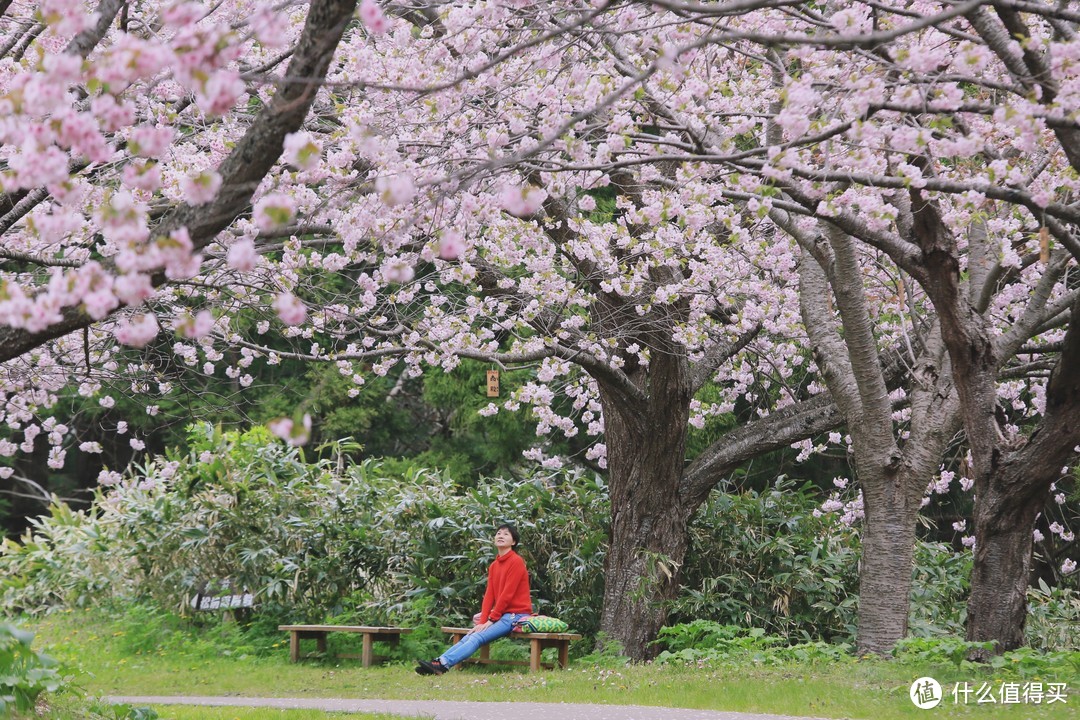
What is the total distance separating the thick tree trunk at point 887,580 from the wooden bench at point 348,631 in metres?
3.96

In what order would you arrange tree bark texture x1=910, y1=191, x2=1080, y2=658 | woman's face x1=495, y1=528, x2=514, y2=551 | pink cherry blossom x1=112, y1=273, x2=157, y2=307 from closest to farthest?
pink cherry blossom x1=112, y1=273, x2=157, y2=307, tree bark texture x1=910, y1=191, x2=1080, y2=658, woman's face x1=495, y1=528, x2=514, y2=551

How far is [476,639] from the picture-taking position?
7945mm

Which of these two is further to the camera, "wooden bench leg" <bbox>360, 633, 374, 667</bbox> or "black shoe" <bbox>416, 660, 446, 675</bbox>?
"wooden bench leg" <bbox>360, 633, 374, 667</bbox>

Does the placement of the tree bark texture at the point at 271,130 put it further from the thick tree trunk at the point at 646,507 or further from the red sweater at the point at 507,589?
the thick tree trunk at the point at 646,507

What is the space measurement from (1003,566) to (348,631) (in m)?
5.39

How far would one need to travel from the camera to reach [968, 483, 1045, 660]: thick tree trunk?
6.88 meters

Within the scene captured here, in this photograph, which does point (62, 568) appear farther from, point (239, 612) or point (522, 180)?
point (522, 180)

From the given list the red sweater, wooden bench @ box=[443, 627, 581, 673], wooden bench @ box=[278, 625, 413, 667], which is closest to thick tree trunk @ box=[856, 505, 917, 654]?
wooden bench @ box=[443, 627, 581, 673]

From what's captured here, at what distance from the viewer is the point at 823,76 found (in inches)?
242

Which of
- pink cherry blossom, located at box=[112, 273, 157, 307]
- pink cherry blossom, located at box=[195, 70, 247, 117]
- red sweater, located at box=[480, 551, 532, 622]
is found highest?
pink cherry blossom, located at box=[195, 70, 247, 117]

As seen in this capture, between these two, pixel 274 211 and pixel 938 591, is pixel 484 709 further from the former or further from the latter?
pixel 938 591

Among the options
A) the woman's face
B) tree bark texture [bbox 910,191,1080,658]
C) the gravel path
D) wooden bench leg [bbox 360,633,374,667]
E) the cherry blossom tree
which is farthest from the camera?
wooden bench leg [bbox 360,633,374,667]

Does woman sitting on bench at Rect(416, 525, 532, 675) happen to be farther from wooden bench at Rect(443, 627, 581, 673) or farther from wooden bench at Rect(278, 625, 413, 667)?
wooden bench at Rect(278, 625, 413, 667)

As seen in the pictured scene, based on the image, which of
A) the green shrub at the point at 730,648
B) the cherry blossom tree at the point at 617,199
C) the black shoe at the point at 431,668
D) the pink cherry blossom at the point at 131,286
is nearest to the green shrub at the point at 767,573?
the green shrub at the point at 730,648
